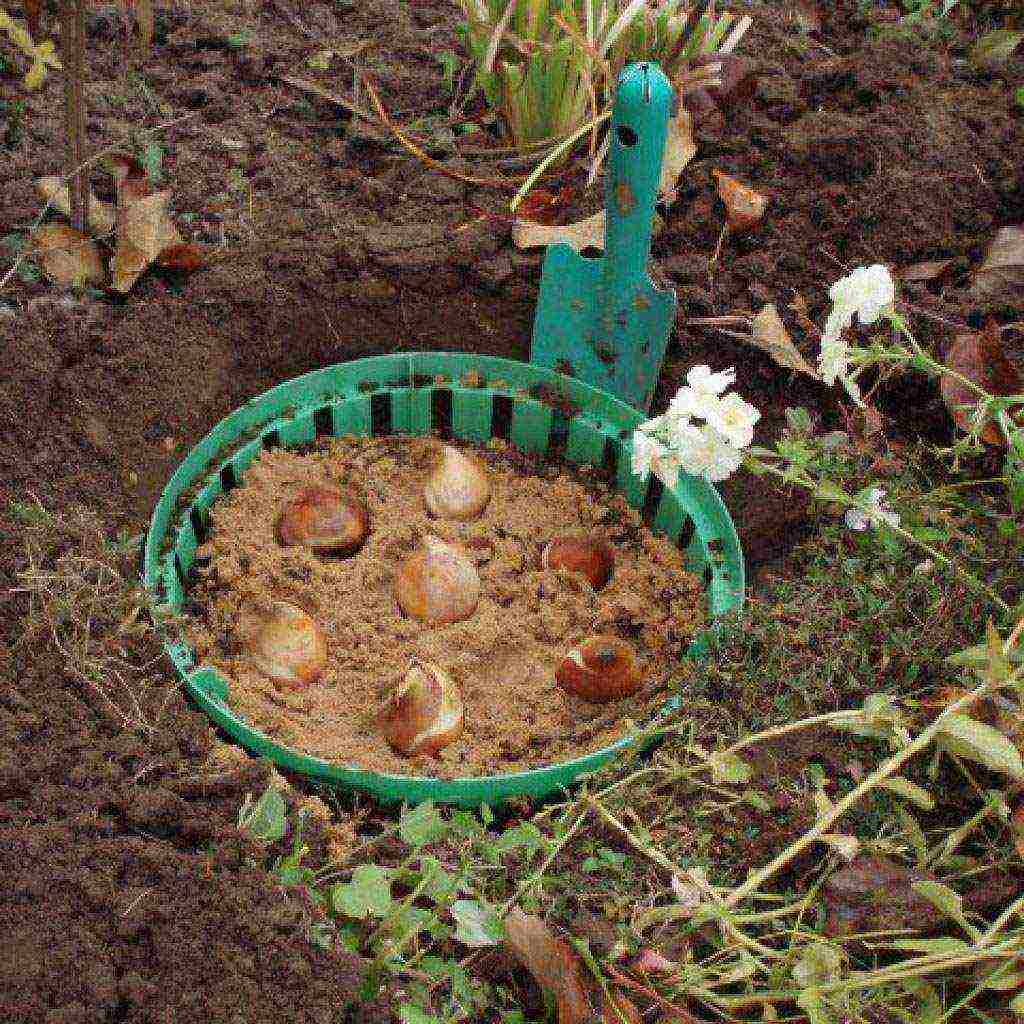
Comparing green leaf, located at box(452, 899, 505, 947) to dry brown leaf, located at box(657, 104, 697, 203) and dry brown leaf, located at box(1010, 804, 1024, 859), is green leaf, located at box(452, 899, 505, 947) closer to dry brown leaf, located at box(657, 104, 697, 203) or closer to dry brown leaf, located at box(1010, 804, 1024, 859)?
dry brown leaf, located at box(1010, 804, 1024, 859)

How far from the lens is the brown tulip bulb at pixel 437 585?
145cm

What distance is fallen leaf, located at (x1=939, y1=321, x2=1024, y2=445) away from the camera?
4.95 ft

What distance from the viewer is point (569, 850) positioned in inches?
45.1

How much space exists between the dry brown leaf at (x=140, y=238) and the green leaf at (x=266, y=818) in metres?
0.81

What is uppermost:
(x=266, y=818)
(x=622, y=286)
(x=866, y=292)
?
(x=866, y=292)

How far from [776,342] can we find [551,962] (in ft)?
3.00

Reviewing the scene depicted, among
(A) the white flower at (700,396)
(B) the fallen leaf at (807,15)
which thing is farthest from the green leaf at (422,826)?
(B) the fallen leaf at (807,15)

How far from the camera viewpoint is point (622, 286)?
1537 mm

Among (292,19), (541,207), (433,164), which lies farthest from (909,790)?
(292,19)

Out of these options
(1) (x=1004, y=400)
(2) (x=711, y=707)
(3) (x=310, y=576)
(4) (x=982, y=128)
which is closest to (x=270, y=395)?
(3) (x=310, y=576)

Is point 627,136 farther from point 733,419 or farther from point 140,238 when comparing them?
point 140,238

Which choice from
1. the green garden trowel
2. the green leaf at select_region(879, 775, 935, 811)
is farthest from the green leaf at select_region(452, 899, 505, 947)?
the green garden trowel

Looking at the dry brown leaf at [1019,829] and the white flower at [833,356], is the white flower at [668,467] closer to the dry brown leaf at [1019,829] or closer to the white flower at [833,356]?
the white flower at [833,356]

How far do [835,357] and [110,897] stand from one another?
83 cm
